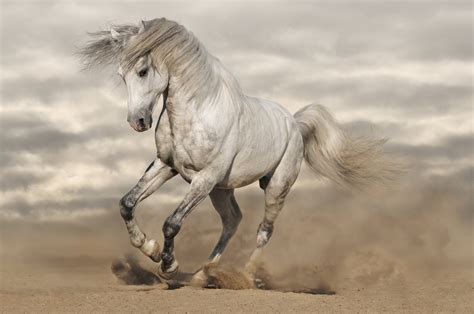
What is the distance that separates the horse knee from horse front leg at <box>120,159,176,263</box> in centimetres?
164

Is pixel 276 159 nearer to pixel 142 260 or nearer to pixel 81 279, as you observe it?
pixel 142 260

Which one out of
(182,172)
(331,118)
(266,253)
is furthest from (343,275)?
(182,172)

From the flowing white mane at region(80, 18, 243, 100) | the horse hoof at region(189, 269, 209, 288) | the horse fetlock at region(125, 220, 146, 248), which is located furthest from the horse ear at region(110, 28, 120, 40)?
the horse hoof at region(189, 269, 209, 288)

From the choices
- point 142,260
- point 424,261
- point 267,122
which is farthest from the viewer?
point 424,261

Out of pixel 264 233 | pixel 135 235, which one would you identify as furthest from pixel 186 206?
pixel 264 233

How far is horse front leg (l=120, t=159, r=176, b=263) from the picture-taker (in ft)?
31.7

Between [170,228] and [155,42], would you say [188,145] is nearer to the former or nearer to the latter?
[170,228]

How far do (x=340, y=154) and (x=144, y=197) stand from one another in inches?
130

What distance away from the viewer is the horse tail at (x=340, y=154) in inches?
466

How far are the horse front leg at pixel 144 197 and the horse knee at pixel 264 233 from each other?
5.40 feet

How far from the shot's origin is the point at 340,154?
39.3 feet

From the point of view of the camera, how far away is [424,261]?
1247cm

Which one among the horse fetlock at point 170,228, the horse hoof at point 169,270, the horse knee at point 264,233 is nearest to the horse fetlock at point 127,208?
the horse fetlock at point 170,228

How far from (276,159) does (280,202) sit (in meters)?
0.71
